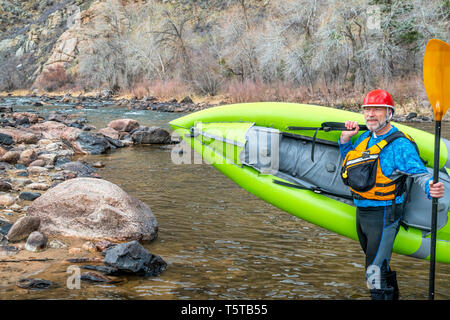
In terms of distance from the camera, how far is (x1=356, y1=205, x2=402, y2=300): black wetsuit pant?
2.91m

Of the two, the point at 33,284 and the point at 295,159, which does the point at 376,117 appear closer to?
the point at 295,159

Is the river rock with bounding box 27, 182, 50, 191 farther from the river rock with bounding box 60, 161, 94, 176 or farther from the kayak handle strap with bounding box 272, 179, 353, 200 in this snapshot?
the kayak handle strap with bounding box 272, 179, 353, 200

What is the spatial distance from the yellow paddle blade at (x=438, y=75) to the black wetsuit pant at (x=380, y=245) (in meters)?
0.80

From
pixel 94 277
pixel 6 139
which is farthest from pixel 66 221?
pixel 6 139

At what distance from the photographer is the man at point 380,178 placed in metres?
2.79

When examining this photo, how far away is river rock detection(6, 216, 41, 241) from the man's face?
308cm

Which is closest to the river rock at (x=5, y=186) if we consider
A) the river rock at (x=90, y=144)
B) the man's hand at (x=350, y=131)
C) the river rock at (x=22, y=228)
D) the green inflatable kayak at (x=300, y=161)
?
the river rock at (x=22, y=228)

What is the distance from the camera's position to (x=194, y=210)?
221 inches

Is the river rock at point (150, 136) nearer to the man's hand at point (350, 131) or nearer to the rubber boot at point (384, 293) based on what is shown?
the man's hand at point (350, 131)

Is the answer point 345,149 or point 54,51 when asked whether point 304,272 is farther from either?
point 54,51

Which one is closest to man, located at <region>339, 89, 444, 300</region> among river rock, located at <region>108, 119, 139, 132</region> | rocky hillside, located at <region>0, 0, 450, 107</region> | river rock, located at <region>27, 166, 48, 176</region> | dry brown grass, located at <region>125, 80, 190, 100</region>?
river rock, located at <region>27, 166, 48, 176</region>

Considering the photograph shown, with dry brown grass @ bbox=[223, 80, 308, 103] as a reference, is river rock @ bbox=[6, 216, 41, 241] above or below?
below

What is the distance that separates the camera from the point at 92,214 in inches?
173

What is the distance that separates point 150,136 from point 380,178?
915 cm
